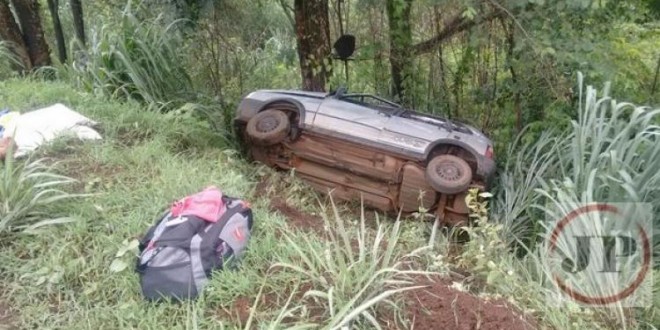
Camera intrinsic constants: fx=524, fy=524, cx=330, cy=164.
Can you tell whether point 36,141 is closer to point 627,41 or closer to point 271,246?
point 271,246

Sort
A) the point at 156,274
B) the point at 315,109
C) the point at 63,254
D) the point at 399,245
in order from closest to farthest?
the point at 156,274
the point at 63,254
the point at 399,245
the point at 315,109

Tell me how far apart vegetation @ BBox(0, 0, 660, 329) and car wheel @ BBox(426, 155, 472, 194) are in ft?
0.81

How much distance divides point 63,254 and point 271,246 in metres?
0.87

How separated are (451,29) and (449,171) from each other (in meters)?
1.98

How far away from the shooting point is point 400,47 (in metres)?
4.99

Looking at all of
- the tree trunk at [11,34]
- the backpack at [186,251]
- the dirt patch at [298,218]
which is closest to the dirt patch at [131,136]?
the dirt patch at [298,218]

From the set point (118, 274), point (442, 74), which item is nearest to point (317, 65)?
point (442, 74)

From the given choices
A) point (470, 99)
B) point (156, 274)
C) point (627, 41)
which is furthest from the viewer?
point (470, 99)

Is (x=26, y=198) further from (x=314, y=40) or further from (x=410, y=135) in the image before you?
(x=314, y=40)

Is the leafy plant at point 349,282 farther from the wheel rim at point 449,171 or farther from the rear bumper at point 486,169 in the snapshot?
the rear bumper at point 486,169

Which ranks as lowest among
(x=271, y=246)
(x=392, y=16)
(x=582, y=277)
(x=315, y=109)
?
(x=582, y=277)

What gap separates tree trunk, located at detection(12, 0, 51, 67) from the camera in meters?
6.21

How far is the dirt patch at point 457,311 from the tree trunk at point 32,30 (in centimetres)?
592

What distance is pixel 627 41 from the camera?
186 inches
